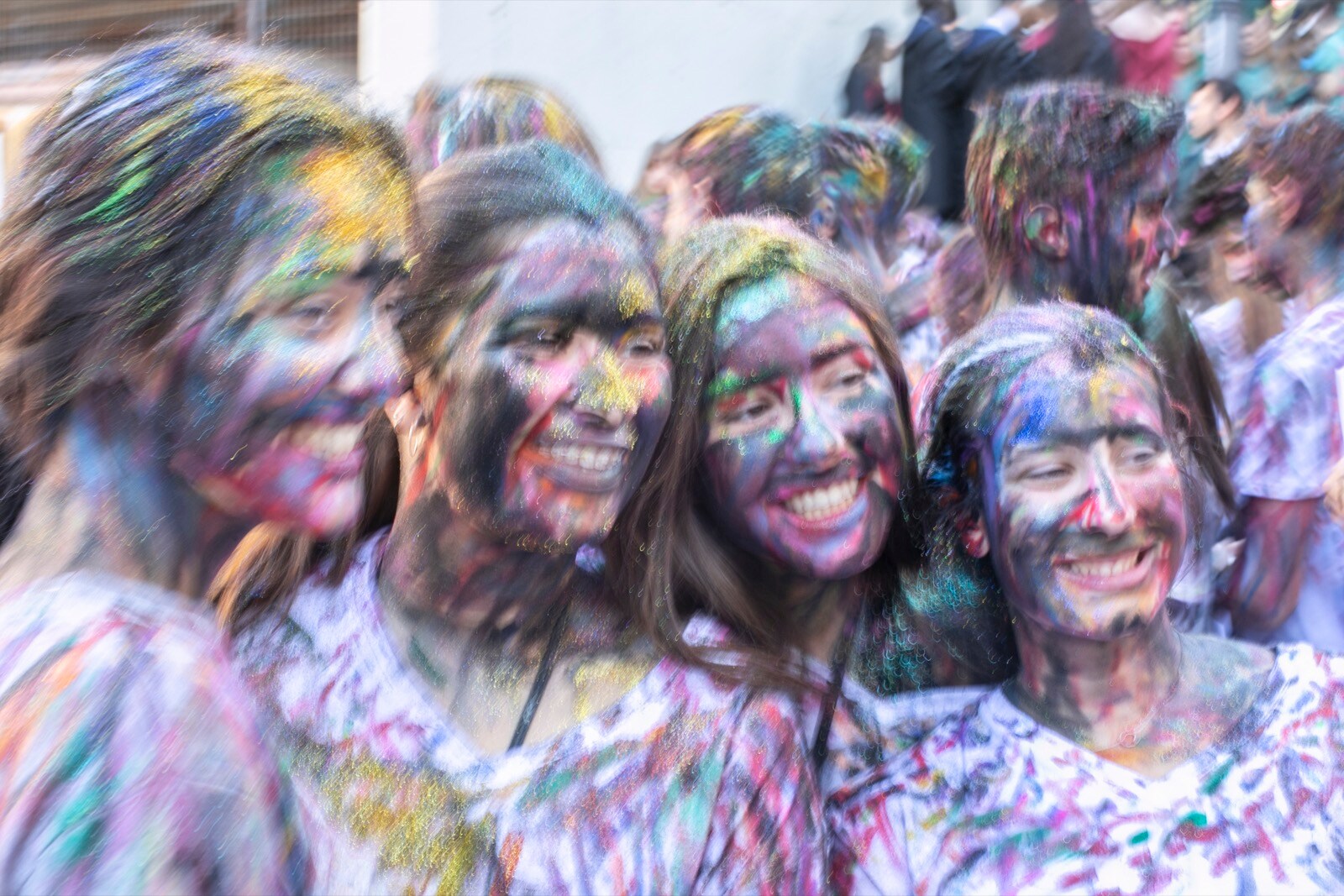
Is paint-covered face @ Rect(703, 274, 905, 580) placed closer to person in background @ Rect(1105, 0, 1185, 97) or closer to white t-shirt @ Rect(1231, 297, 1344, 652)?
white t-shirt @ Rect(1231, 297, 1344, 652)

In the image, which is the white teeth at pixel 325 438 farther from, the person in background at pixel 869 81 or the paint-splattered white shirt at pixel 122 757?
the person in background at pixel 869 81

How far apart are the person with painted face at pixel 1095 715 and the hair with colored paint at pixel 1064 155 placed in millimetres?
971

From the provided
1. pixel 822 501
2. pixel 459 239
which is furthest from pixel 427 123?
pixel 822 501

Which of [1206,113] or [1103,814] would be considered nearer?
[1103,814]

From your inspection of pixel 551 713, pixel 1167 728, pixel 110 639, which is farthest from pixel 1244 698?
pixel 110 639

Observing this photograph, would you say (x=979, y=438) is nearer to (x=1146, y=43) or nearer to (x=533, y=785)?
(x=533, y=785)

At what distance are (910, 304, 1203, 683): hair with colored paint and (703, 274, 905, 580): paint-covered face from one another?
119 millimetres

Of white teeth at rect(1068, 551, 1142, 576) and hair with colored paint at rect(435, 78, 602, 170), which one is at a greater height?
hair with colored paint at rect(435, 78, 602, 170)

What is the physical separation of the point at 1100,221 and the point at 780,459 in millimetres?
1306

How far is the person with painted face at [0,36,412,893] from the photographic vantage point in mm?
1124

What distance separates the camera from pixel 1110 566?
1765mm

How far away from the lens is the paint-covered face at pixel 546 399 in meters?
1.67

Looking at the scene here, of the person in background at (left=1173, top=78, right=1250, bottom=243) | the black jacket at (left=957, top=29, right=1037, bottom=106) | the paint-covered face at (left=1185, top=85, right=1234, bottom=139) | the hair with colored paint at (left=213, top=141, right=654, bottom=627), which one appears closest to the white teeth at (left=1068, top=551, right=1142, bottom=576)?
the hair with colored paint at (left=213, top=141, right=654, bottom=627)

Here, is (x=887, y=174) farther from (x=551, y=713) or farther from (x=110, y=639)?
(x=110, y=639)
